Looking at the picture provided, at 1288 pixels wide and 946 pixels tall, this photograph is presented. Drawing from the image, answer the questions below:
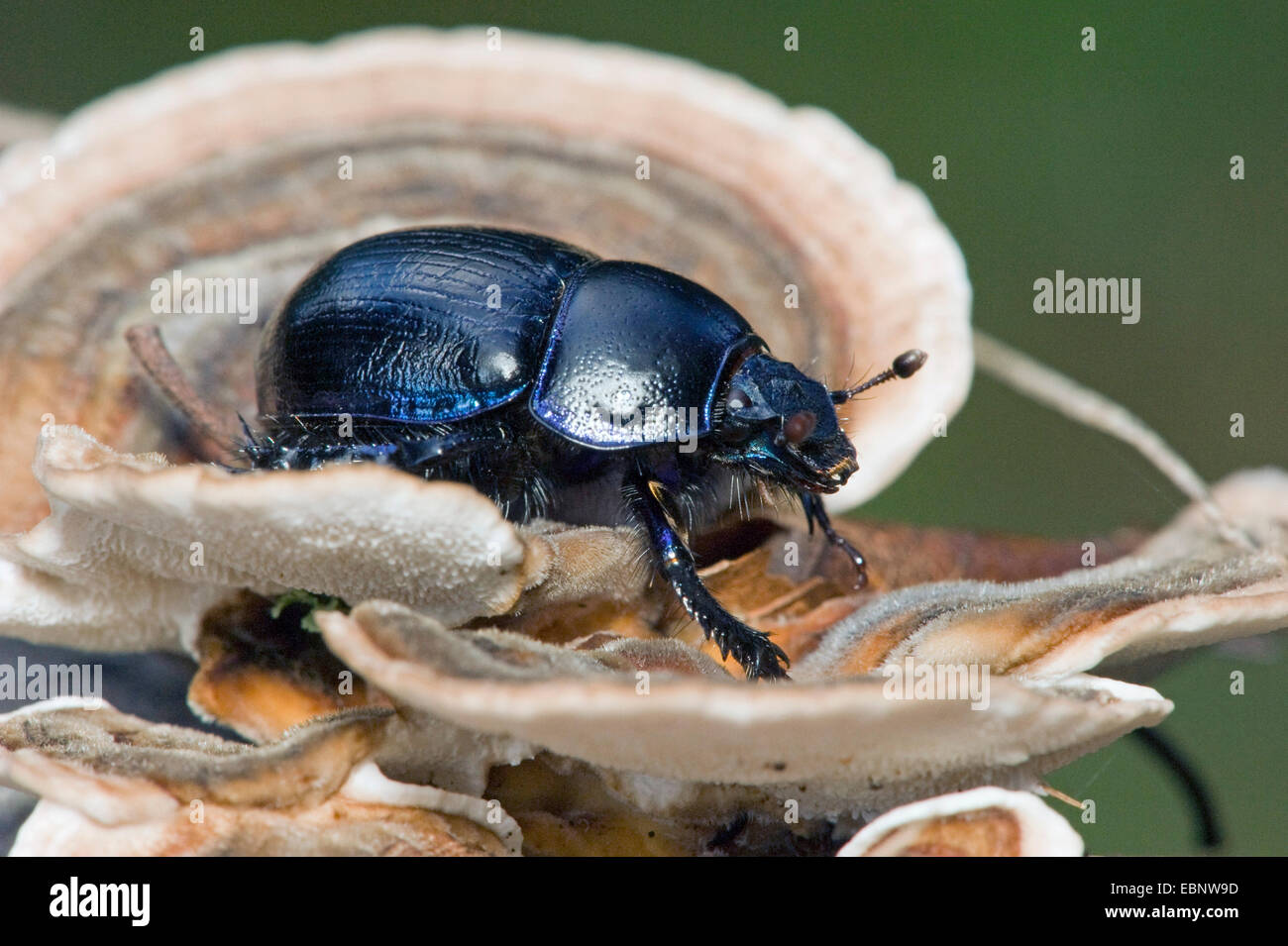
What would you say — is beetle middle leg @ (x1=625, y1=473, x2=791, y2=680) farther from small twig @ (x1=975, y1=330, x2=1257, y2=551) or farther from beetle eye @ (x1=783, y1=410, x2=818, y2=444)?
small twig @ (x1=975, y1=330, x2=1257, y2=551)

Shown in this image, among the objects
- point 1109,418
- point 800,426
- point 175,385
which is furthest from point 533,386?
point 1109,418

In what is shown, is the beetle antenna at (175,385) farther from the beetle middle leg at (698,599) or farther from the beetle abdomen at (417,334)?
the beetle middle leg at (698,599)

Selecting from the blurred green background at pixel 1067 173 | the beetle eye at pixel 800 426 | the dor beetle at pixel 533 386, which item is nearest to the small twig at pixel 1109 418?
the dor beetle at pixel 533 386

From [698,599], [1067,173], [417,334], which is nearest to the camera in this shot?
[698,599]

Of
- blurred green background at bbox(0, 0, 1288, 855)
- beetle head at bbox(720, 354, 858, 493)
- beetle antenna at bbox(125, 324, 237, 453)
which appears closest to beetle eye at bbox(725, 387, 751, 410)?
beetle head at bbox(720, 354, 858, 493)

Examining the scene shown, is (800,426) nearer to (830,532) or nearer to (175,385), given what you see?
(830,532)

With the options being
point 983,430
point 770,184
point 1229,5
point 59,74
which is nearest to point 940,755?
point 770,184
